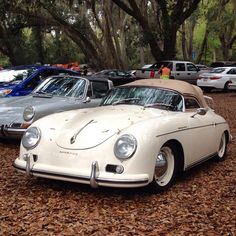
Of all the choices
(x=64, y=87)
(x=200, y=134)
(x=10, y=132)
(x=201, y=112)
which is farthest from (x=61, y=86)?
(x=200, y=134)

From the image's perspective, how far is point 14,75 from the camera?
1279cm

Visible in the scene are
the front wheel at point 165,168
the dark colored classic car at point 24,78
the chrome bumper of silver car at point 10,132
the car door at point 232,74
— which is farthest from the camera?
the car door at point 232,74

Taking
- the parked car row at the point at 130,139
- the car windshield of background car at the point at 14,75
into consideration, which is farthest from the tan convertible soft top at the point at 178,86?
the car windshield of background car at the point at 14,75

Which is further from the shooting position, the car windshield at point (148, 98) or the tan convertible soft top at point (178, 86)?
the tan convertible soft top at point (178, 86)

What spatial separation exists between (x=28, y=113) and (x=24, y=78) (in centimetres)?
426

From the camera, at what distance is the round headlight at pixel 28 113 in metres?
8.28

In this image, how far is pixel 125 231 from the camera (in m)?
4.30

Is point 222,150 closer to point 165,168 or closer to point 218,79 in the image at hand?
point 165,168

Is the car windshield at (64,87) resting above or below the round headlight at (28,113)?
above

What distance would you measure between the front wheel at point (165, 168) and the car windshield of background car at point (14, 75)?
7.43 m

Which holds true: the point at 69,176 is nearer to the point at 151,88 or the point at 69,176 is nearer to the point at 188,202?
the point at 188,202

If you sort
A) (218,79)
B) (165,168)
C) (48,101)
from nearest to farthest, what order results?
(165,168) < (48,101) < (218,79)

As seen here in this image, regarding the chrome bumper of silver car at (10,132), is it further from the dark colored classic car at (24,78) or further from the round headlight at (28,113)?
the dark colored classic car at (24,78)

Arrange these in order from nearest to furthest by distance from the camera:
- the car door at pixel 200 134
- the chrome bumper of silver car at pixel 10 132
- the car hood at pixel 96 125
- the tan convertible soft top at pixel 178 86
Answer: the car hood at pixel 96 125 → the car door at pixel 200 134 → the tan convertible soft top at pixel 178 86 → the chrome bumper of silver car at pixel 10 132
